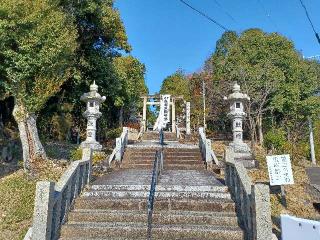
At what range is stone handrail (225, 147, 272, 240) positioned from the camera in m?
4.86

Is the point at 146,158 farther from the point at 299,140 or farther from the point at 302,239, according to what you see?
the point at 299,140

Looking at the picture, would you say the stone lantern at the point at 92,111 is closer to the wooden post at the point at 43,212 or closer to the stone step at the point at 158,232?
the stone step at the point at 158,232

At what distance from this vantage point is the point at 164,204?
6121 mm

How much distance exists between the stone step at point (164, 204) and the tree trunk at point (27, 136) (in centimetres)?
479

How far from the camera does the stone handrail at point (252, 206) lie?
486cm

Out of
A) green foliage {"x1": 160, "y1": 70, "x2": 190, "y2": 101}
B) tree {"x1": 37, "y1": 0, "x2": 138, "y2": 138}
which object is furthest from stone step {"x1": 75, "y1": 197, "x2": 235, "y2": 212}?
green foliage {"x1": 160, "y1": 70, "x2": 190, "y2": 101}

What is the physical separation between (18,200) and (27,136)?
2896 mm

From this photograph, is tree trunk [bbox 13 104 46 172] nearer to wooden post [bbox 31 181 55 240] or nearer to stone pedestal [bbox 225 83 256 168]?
wooden post [bbox 31 181 55 240]

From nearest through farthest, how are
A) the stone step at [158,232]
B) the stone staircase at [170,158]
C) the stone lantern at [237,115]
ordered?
the stone step at [158,232], the stone staircase at [170,158], the stone lantern at [237,115]

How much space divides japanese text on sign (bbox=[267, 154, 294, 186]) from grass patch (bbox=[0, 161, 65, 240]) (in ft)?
18.1

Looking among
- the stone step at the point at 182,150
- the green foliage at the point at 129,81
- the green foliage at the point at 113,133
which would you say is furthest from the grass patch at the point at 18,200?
the green foliage at the point at 129,81

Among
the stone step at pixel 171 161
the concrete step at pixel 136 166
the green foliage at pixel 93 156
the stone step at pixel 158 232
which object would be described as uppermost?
the green foliage at pixel 93 156

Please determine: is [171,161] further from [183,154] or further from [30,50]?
[30,50]

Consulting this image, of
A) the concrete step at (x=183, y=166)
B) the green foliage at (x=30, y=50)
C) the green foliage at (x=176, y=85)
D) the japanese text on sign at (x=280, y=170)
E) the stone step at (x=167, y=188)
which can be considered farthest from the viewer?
the green foliage at (x=176, y=85)
